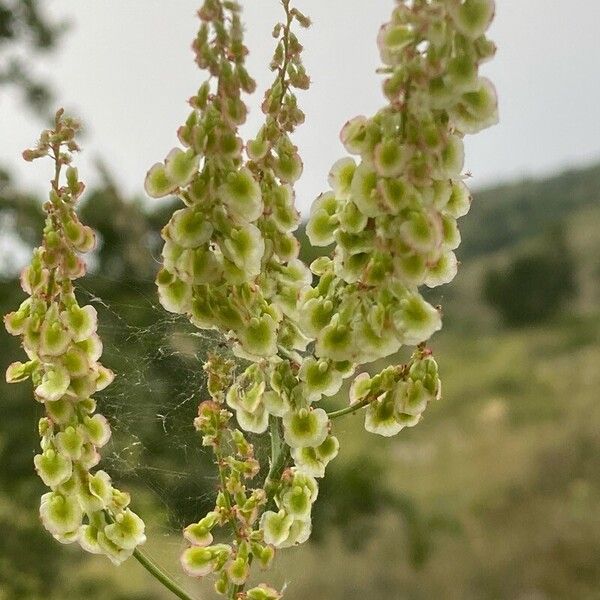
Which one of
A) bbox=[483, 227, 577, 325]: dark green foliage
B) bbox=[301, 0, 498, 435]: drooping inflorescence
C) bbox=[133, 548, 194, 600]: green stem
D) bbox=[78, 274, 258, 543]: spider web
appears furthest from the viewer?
bbox=[483, 227, 577, 325]: dark green foliage

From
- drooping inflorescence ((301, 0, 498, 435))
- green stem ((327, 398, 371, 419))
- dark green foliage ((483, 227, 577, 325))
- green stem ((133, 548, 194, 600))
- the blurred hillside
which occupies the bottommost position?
green stem ((133, 548, 194, 600))

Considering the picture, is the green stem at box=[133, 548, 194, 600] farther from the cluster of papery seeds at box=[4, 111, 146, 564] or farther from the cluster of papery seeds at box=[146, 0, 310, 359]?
the cluster of papery seeds at box=[146, 0, 310, 359]

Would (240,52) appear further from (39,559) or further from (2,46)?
(2,46)

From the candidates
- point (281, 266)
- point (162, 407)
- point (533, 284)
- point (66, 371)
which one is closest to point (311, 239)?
point (281, 266)

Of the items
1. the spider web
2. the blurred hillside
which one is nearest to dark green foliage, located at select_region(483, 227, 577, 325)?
the blurred hillside

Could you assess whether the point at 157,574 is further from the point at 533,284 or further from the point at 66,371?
the point at 533,284

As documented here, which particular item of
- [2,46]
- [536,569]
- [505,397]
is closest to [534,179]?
[505,397]

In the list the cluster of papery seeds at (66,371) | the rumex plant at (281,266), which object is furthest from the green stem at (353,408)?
the cluster of papery seeds at (66,371)

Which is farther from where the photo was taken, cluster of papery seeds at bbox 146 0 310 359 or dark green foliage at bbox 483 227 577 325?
dark green foliage at bbox 483 227 577 325

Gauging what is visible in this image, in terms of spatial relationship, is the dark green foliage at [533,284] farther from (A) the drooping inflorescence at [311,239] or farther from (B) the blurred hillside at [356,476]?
(A) the drooping inflorescence at [311,239]
